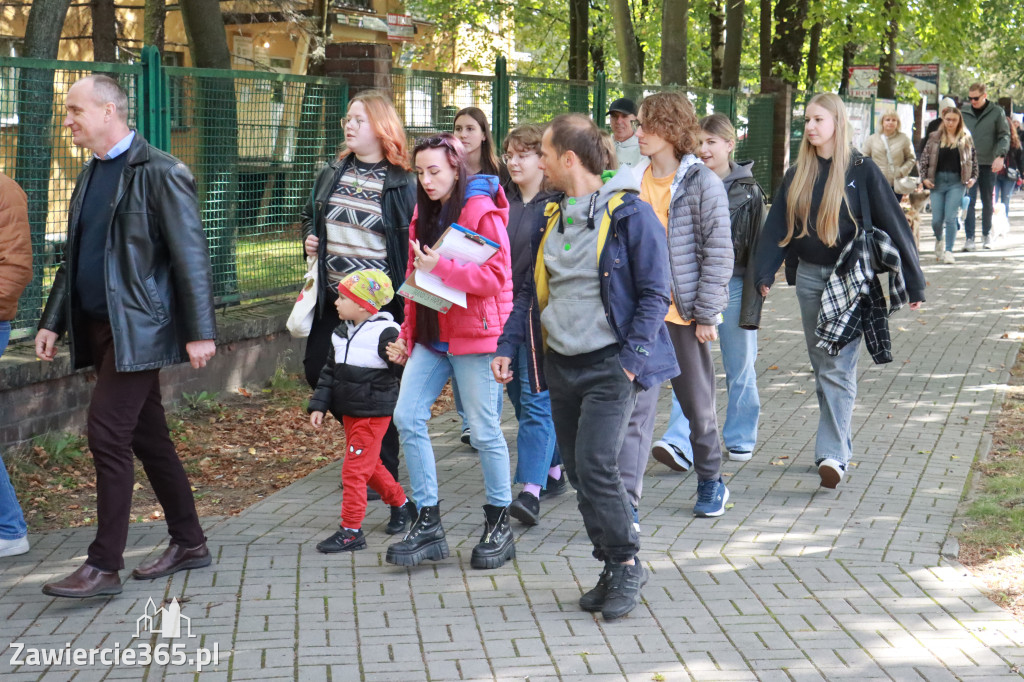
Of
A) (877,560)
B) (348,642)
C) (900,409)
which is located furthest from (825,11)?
(348,642)

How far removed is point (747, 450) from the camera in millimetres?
7070

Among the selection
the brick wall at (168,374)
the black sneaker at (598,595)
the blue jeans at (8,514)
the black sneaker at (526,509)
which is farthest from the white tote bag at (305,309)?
the black sneaker at (598,595)

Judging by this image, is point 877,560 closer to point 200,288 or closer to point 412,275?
point 412,275

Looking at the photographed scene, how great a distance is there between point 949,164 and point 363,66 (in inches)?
364

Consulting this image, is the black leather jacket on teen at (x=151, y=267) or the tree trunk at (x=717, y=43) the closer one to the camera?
the black leather jacket on teen at (x=151, y=267)

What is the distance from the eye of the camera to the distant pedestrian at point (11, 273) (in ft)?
17.2

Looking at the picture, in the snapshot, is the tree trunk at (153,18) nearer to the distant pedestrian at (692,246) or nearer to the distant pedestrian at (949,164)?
the distant pedestrian at (949,164)

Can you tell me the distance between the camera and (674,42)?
16.9m

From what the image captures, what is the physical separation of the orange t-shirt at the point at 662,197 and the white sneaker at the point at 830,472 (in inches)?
46.3

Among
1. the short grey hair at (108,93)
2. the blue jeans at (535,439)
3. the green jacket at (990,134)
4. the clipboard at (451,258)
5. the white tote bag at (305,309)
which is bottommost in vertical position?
the blue jeans at (535,439)

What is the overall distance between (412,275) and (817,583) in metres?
2.08

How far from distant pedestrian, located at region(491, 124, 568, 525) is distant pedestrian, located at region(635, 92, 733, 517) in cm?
54

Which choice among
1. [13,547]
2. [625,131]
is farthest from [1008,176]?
[13,547]

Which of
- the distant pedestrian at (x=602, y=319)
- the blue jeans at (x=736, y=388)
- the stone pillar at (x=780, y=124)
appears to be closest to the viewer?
the distant pedestrian at (x=602, y=319)
